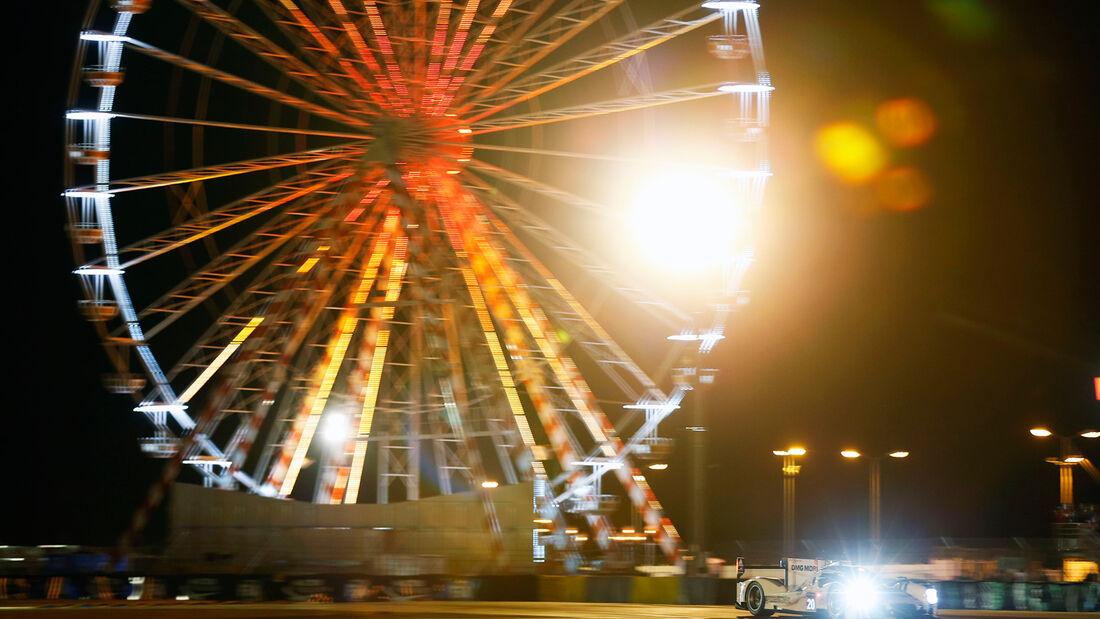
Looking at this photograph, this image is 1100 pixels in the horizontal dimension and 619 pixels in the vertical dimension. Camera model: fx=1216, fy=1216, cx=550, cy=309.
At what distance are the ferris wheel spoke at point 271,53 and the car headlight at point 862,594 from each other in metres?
13.6

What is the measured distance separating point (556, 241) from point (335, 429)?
7.31 m

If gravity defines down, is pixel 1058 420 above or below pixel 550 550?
above

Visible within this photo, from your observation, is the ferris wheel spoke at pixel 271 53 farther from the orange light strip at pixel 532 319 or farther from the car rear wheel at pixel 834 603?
the car rear wheel at pixel 834 603

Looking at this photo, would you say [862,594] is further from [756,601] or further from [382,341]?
[382,341]

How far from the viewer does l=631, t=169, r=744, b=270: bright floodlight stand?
26.5 m

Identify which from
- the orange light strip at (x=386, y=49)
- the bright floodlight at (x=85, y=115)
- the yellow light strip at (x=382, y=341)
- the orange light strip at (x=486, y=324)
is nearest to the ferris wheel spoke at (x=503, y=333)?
the orange light strip at (x=486, y=324)

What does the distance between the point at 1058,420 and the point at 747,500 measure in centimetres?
2526

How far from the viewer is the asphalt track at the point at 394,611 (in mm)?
20156

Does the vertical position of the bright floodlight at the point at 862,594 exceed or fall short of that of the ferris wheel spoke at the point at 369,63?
it falls short

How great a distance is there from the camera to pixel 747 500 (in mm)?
83250

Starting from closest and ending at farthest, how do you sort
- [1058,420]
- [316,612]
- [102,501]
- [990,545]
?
[316,612] → [990,545] → [1058,420] → [102,501]

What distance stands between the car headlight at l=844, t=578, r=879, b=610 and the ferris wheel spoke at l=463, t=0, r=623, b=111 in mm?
12308

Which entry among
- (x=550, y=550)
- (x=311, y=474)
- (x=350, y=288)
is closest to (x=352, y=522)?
(x=350, y=288)

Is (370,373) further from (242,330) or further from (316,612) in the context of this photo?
(316,612)
